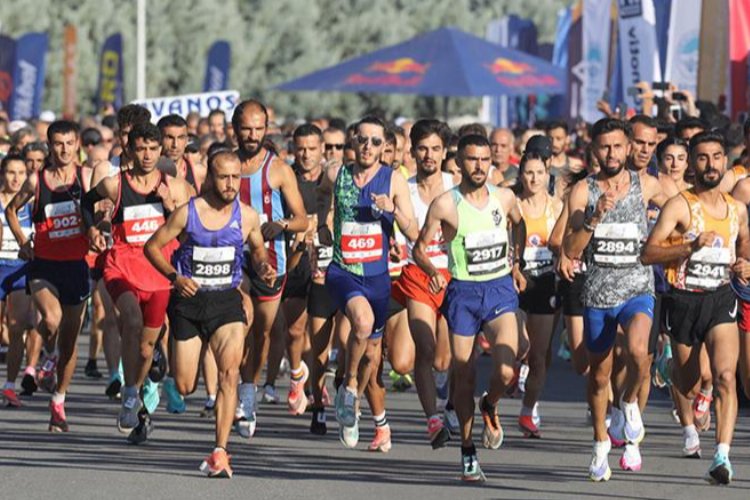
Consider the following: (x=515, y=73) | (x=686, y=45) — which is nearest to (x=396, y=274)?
(x=686, y=45)

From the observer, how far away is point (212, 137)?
20250 mm

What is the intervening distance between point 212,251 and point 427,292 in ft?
5.24

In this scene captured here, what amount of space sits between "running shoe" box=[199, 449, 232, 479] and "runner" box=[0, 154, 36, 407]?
406 cm

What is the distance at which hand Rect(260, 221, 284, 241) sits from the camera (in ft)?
40.7

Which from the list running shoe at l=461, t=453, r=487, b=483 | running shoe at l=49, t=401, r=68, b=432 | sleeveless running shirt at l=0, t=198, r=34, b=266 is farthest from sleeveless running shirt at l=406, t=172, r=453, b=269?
sleeveless running shirt at l=0, t=198, r=34, b=266

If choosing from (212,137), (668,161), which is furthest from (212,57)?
(668,161)

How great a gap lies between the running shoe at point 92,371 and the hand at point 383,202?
5619 millimetres

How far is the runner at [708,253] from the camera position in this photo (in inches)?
434

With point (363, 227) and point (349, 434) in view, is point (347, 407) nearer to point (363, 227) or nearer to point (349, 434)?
point (349, 434)

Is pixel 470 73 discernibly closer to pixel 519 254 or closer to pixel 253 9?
pixel 519 254

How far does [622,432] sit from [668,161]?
237 centimetres

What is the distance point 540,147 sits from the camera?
13.7m

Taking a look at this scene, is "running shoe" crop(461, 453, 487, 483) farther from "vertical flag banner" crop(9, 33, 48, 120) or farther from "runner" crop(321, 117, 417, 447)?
"vertical flag banner" crop(9, 33, 48, 120)

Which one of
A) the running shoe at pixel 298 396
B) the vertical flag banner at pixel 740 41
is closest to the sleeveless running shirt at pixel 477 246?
the running shoe at pixel 298 396
